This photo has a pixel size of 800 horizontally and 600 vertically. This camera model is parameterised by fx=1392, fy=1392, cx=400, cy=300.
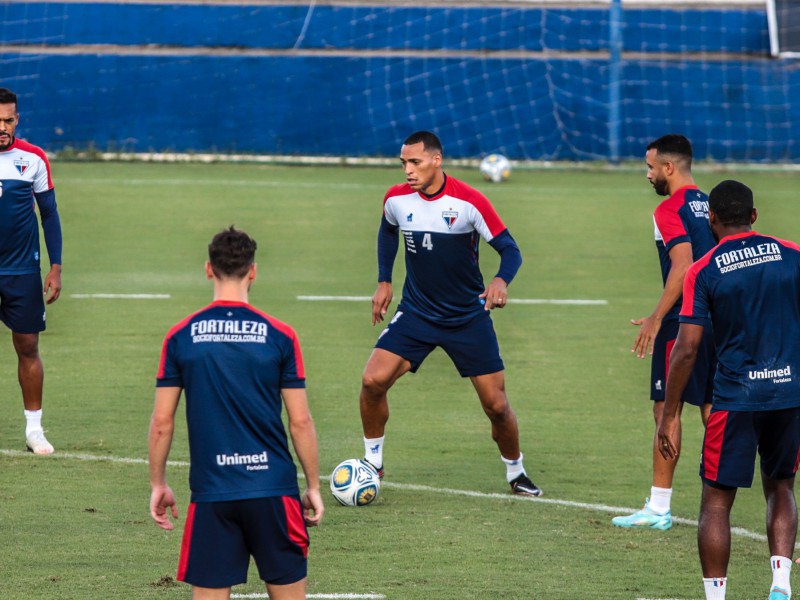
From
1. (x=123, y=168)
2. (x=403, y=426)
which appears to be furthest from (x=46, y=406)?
(x=123, y=168)

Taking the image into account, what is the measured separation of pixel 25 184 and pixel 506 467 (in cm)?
405

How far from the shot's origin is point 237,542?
17.9 feet

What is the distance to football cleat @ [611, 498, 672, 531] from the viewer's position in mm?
8584

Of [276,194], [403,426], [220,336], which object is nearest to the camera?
[220,336]

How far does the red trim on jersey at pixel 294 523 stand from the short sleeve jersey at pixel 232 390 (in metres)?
0.05

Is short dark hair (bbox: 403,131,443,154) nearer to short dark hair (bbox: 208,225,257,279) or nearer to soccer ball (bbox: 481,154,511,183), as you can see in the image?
short dark hair (bbox: 208,225,257,279)

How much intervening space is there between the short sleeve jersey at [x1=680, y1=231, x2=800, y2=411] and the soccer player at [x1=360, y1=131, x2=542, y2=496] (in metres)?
2.53

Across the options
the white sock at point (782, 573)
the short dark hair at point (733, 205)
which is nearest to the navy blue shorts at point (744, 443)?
the white sock at point (782, 573)

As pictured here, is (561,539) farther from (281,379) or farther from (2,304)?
(2,304)

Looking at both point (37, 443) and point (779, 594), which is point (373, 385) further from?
point (779, 594)

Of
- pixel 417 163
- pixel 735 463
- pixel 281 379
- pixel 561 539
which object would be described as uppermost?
pixel 417 163

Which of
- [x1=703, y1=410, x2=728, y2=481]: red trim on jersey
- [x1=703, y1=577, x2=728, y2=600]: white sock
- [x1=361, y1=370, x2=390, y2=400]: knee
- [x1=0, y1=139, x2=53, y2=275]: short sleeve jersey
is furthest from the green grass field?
[x1=0, y1=139, x2=53, y2=275]: short sleeve jersey

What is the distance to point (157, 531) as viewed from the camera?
326 inches

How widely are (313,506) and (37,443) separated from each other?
16.5 feet
